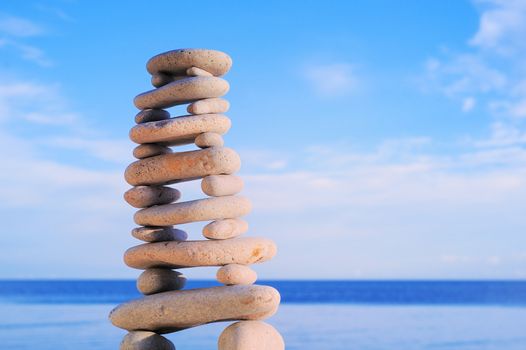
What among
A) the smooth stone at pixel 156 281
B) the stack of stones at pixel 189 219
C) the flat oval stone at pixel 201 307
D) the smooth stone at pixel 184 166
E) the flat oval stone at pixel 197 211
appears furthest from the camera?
the smooth stone at pixel 156 281

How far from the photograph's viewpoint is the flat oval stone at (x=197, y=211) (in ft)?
30.2

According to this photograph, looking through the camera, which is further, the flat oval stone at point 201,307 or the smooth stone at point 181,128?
the smooth stone at point 181,128

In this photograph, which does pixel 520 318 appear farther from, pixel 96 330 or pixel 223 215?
pixel 223 215

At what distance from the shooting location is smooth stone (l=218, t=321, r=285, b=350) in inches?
352

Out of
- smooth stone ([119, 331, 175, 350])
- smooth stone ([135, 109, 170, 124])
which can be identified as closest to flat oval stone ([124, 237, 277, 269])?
smooth stone ([119, 331, 175, 350])

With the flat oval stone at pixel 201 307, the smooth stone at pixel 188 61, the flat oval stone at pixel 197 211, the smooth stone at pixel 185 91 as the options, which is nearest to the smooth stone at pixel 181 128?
the smooth stone at pixel 185 91

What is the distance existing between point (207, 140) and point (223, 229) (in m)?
1.12

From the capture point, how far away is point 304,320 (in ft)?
95.8

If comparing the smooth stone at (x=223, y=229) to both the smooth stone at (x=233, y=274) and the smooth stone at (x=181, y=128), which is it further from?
the smooth stone at (x=181, y=128)

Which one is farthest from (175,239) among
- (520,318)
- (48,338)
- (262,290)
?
(520,318)

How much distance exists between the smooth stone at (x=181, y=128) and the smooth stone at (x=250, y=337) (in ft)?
7.78

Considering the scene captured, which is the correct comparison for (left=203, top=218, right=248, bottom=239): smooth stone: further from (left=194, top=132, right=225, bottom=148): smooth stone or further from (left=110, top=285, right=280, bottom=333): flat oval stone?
(left=194, top=132, right=225, bottom=148): smooth stone

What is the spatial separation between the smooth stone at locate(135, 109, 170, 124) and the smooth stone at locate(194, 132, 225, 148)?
28.0 inches

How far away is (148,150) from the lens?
9.79m
